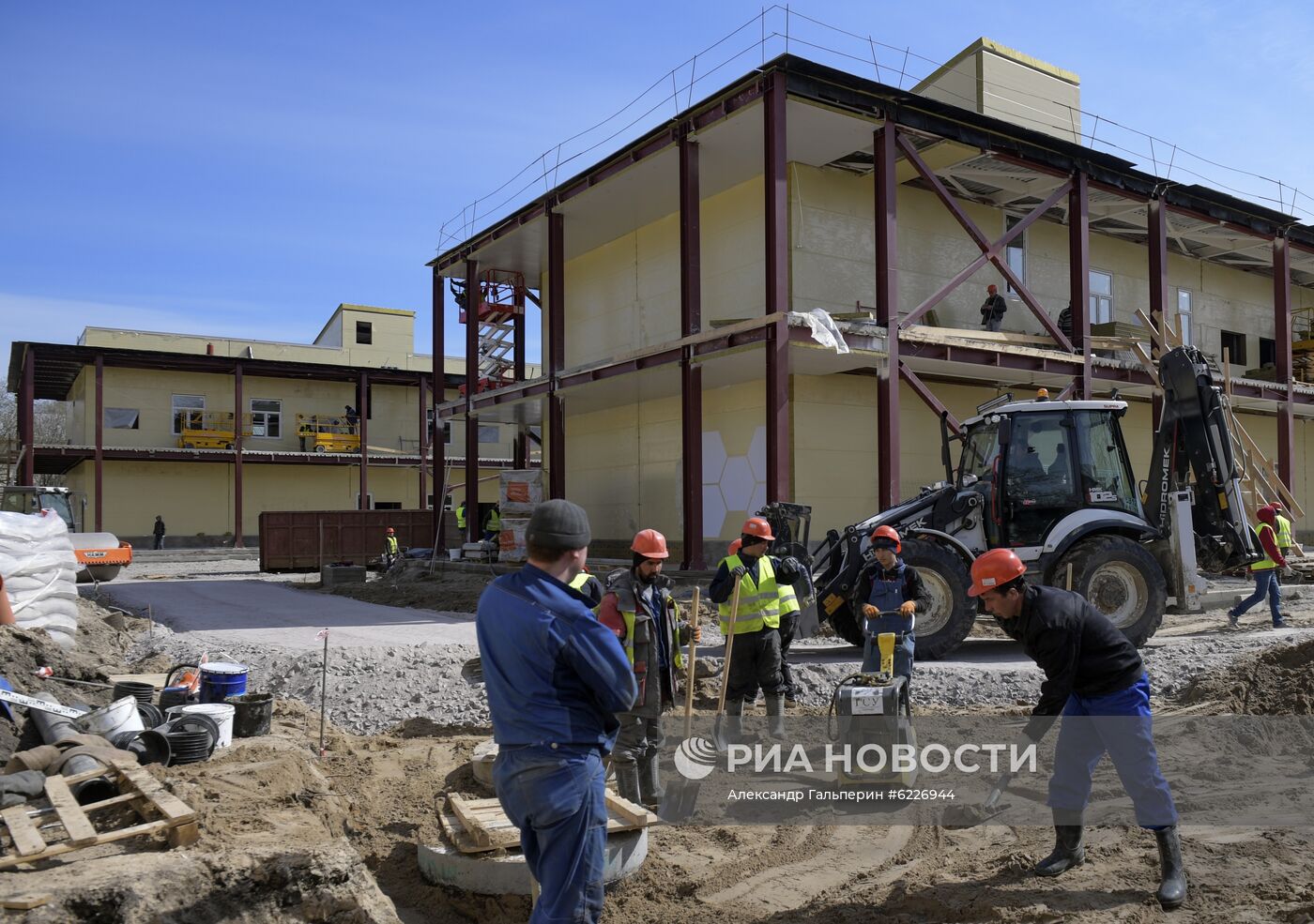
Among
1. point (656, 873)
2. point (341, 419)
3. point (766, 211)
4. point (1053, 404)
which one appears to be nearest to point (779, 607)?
point (656, 873)

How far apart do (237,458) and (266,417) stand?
4554 mm

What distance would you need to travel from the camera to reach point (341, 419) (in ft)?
141

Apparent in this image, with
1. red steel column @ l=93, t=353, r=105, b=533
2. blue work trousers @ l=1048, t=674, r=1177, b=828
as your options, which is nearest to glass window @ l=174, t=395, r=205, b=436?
red steel column @ l=93, t=353, r=105, b=533

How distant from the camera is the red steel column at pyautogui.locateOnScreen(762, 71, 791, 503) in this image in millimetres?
15164

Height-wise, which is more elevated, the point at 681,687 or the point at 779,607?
the point at 779,607

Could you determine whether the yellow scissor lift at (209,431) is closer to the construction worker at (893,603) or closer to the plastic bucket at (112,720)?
the plastic bucket at (112,720)

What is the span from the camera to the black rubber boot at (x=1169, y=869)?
4.36 meters

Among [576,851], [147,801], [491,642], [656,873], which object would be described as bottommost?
[656,873]

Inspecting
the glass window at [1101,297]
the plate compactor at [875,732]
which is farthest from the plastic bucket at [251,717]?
the glass window at [1101,297]

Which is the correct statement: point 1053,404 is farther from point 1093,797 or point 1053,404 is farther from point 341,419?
point 341,419

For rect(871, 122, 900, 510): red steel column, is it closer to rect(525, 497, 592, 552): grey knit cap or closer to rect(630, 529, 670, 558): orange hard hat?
rect(630, 529, 670, 558): orange hard hat

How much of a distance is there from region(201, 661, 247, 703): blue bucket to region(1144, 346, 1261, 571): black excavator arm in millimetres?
10012

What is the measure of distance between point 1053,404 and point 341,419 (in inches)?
1455

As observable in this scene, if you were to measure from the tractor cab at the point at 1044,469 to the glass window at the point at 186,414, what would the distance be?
3732 cm
